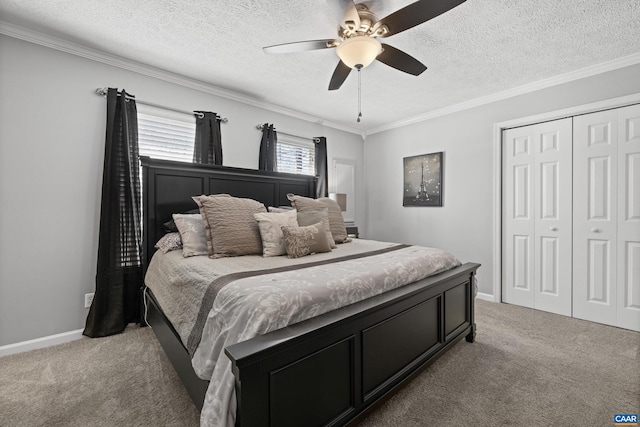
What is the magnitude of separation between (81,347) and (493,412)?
120 inches

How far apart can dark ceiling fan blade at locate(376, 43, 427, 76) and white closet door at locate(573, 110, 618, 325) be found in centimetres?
209

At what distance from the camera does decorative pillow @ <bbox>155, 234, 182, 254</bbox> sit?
7.82 ft

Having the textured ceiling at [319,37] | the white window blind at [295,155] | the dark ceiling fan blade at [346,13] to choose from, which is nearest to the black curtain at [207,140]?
the textured ceiling at [319,37]

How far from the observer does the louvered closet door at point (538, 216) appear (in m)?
3.07

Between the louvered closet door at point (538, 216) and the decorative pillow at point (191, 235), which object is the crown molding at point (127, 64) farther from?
the louvered closet door at point (538, 216)

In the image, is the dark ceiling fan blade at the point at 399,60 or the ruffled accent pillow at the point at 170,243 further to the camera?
the ruffled accent pillow at the point at 170,243

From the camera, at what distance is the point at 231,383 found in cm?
108

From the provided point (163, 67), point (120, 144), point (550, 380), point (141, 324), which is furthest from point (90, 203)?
point (550, 380)

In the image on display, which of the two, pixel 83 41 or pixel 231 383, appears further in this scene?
pixel 83 41

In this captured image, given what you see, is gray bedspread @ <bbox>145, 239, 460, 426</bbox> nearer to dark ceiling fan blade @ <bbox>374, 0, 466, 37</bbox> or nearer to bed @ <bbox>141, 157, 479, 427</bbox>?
bed @ <bbox>141, 157, 479, 427</bbox>

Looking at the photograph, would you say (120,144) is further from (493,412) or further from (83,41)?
(493,412)

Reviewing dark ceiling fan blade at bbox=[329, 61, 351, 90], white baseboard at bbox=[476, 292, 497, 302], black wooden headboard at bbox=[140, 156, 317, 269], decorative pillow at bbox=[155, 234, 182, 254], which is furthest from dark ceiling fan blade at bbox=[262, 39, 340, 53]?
white baseboard at bbox=[476, 292, 497, 302]

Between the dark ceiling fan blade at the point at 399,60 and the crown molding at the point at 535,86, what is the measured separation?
189cm

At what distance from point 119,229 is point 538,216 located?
14.3 ft
